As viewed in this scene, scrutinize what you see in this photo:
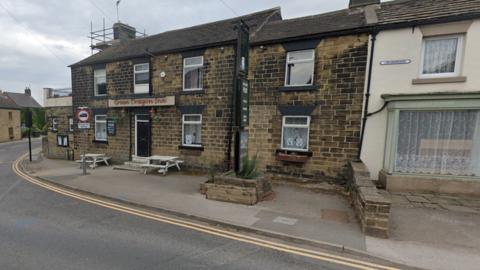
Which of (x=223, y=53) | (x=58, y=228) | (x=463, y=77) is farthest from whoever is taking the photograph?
(x=223, y=53)

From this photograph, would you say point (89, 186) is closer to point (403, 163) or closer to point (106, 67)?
point (106, 67)

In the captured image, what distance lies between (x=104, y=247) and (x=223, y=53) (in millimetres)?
8445

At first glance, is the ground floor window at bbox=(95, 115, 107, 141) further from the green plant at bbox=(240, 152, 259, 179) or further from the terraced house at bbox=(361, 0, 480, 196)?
the terraced house at bbox=(361, 0, 480, 196)

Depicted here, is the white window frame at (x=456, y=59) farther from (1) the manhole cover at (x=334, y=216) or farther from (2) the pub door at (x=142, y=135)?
(2) the pub door at (x=142, y=135)

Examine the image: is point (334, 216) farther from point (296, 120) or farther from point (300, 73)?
point (300, 73)

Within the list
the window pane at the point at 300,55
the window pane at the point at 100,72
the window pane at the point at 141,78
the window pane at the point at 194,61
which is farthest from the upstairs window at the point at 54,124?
the window pane at the point at 300,55

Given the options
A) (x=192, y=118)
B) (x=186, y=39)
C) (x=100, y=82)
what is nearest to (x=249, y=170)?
(x=192, y=118)

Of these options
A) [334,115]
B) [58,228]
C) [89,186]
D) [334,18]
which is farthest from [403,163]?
[89,186]

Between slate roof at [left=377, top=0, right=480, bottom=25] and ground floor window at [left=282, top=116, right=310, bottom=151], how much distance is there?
418cm

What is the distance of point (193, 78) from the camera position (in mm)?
11070

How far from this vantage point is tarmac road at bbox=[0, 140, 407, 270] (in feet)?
11.8

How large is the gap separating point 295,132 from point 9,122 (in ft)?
139

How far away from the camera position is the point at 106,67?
13.3m

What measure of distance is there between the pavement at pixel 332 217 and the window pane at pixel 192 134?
3.10 meters
